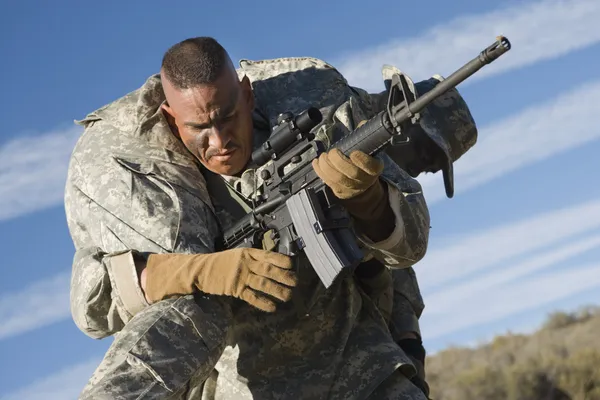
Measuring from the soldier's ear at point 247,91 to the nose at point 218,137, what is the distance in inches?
15.8

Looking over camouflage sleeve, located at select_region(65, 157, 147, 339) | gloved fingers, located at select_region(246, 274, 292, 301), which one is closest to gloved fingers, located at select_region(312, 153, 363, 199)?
gloved fingers, located at select_region(246, 274, 292, 301)

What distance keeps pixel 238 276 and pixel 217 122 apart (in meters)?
1.10

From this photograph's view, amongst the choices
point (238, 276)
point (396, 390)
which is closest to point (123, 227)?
point (238, 276)

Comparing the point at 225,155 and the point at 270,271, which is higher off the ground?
the point at 225,155

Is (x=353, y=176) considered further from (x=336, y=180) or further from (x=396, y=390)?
(x=396, y=390)

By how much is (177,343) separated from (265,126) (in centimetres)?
174

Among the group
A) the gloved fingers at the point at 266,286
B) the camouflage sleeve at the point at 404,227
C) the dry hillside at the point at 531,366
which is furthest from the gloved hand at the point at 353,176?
the dry hillside at the point at 531,366

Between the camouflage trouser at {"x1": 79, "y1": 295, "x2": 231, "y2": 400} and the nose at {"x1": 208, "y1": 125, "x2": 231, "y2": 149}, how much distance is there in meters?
1.02

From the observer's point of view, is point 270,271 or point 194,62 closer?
point 270,271

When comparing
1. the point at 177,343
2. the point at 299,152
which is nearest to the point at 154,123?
the point at 299,152

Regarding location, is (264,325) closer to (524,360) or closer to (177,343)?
(177,343)

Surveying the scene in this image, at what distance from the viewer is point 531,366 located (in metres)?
19.8

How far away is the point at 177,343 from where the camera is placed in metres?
6.59

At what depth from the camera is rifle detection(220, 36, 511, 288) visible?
21.0 feet
